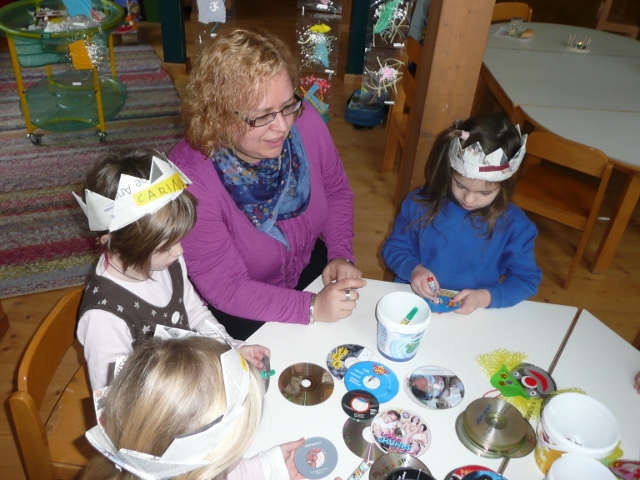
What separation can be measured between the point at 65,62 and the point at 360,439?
346 cm

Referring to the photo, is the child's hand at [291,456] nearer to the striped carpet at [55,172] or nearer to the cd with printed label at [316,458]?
the cd with printed label at [316,458]

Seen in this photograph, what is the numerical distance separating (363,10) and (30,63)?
2464 millimetres

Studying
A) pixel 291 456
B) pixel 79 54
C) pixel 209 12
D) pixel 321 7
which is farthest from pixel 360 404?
pixel 79 54

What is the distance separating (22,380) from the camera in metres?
1.07

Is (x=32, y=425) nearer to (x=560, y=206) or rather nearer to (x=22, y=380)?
(x=22, y=380)

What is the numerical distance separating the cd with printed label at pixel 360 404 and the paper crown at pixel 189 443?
0.97ft

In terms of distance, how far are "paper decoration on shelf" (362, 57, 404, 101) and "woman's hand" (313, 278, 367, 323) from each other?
2033 millimetres

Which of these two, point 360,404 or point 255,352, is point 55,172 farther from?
point 360,404

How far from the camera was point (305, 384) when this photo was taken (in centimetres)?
116

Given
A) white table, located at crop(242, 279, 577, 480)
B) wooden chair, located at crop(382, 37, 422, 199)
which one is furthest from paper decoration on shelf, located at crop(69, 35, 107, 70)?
white table, located at crop(242, 279, 577, 480)

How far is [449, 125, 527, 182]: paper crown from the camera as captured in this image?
1.43 m

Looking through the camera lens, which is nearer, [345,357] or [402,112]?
[345,357]

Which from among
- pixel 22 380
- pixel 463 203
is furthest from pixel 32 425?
pixel 463 203

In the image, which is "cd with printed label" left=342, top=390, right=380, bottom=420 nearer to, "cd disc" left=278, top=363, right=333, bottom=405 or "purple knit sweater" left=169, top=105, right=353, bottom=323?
"cd disc" left=278, top=363, right=333, bottom=405
